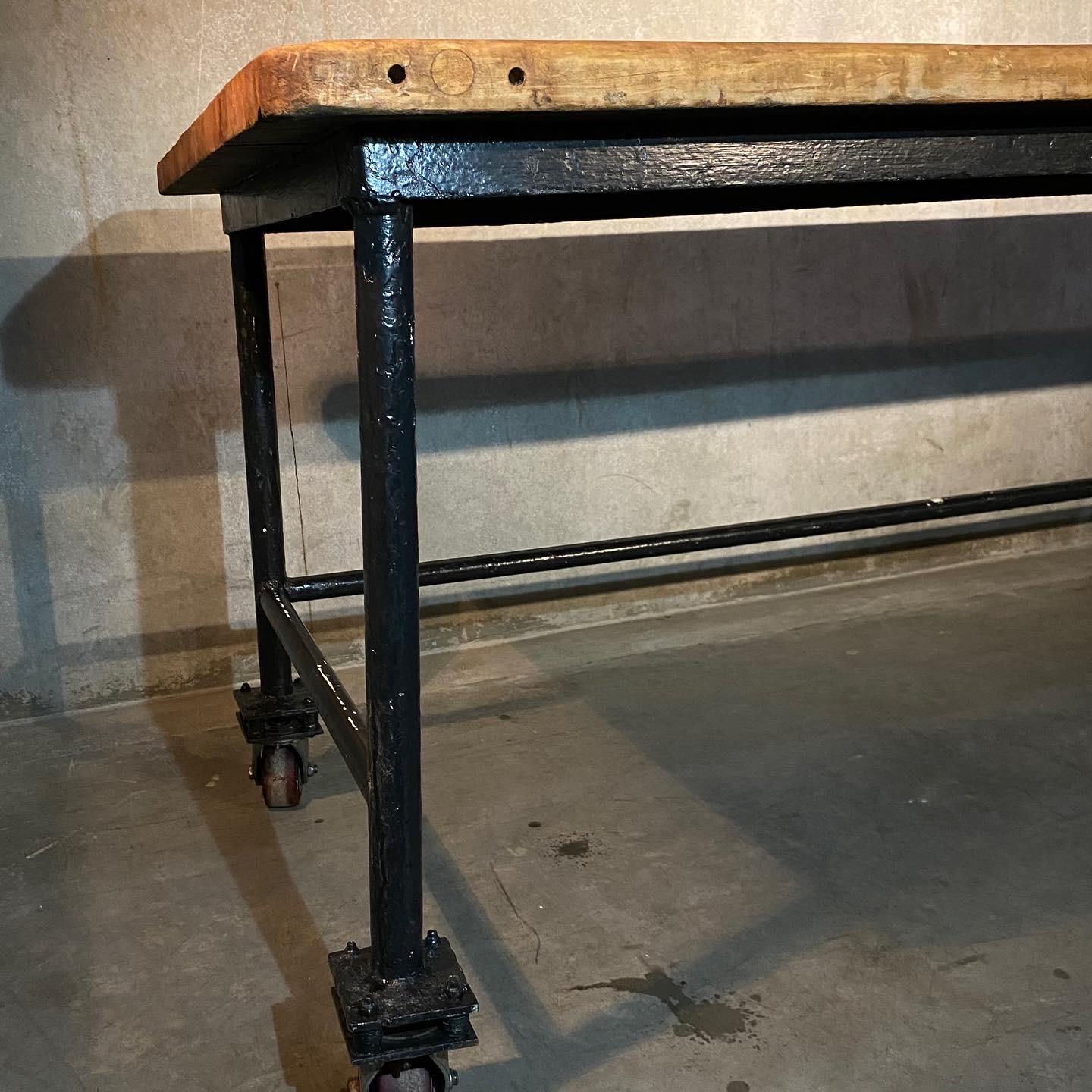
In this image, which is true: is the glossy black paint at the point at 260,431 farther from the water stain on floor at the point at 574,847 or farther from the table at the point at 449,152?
the water stain on floor at the point at 574,847

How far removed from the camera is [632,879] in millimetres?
1718

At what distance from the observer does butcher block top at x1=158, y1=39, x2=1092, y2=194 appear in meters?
0.90

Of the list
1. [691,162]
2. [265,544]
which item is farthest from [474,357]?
[691,162]

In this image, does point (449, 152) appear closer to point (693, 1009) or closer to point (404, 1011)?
point (404, 1011)

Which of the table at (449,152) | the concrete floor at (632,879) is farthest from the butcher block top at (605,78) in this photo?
the concrete floor at (632,879)

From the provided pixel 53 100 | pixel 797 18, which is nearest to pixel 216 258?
pixel 53 100

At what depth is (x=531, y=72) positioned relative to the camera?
92 centimetres

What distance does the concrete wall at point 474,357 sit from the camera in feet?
7.70

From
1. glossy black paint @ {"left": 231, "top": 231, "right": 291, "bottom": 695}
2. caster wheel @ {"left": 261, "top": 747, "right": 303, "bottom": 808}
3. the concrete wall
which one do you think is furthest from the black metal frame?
the concrete wall

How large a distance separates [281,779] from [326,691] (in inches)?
21.5

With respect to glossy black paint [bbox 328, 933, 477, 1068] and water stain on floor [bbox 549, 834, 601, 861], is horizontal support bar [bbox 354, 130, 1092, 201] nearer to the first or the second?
glossy black paint [bbox 328, 933, 477, 1068]

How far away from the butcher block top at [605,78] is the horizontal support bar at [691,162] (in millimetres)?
58

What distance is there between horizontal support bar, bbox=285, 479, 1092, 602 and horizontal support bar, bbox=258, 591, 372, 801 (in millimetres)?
100

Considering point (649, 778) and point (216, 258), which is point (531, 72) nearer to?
point (649, 778)
